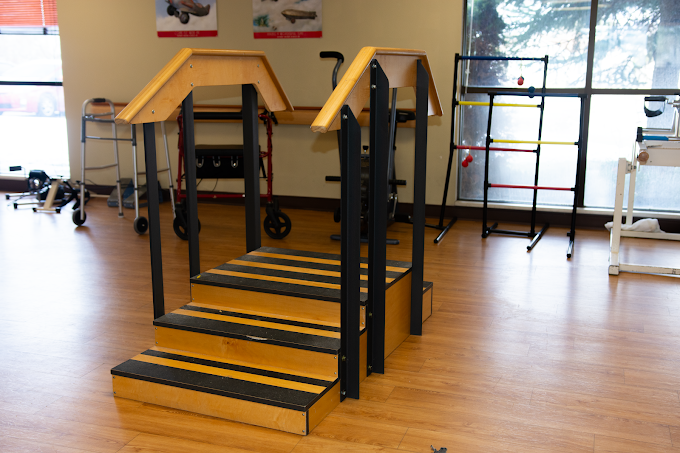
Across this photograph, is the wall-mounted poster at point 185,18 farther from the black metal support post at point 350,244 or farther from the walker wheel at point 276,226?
the black metal support post at point 350,244

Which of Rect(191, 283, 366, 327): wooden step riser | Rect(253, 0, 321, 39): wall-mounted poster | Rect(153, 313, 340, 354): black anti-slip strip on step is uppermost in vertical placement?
Rect(253, 0, 321, 39): wall-mounted poster

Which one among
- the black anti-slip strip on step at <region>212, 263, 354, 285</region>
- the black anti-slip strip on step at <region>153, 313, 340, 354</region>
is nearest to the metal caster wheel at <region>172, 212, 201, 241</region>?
the black anti-slip strip on step at <region>212, 263, 354, 285</region>

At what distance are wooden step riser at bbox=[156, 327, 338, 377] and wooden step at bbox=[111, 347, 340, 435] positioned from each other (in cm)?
3

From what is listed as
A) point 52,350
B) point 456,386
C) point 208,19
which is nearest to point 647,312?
point 456,386

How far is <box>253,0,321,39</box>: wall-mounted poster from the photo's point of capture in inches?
219

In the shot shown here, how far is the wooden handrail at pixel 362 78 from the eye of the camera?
1.93 meters

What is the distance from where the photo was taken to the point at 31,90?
687cm

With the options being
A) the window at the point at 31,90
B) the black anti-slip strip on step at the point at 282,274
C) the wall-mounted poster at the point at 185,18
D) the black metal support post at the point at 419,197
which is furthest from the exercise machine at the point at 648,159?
the window at the point at 31,90

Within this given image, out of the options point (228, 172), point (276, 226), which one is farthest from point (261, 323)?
point (228, 172)

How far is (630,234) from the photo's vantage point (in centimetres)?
455

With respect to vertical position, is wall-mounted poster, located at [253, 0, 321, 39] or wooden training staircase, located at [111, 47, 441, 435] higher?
wall-mounted poster, located at [253, 0, 321, 39]

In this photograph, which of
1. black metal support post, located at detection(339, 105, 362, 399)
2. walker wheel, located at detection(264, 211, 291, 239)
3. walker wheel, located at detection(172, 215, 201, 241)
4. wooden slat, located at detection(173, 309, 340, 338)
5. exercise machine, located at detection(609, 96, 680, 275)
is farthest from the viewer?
walker wheel, located at detection(264, 211, 291, 239)

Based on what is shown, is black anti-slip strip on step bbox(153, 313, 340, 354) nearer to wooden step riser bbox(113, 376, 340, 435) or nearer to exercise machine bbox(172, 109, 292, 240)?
wooden step riser bbox(113, 376, 340, 435)

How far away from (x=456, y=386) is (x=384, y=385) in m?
0.29
